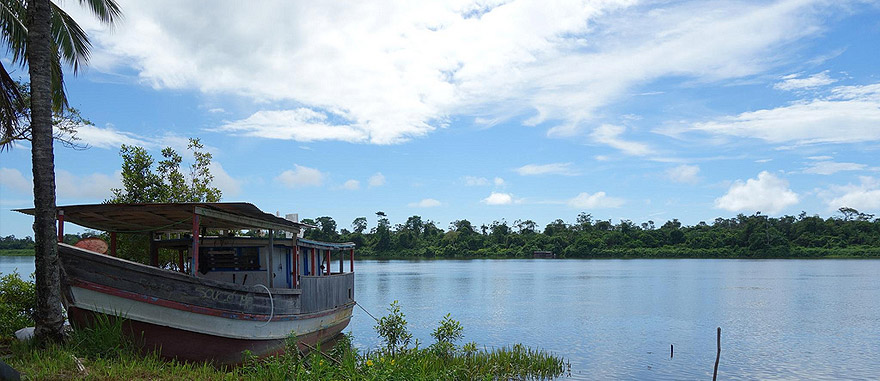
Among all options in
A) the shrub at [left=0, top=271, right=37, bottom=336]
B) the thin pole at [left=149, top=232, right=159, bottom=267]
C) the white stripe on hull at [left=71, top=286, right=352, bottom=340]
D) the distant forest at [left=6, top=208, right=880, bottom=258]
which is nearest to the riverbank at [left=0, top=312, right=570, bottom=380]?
the white stripe on hull at [left=71, top=286, right=352, bottom=340]

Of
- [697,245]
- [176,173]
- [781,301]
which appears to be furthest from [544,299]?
[697,245]

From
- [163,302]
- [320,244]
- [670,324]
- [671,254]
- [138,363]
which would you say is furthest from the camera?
[671,254]

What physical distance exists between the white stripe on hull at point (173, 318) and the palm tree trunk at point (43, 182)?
16.3 inches

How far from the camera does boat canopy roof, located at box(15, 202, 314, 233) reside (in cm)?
1062

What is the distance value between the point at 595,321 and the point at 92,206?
20.2 meters

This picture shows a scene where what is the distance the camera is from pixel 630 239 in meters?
104

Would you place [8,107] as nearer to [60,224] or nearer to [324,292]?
[60,224]

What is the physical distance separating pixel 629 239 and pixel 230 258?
97429mm

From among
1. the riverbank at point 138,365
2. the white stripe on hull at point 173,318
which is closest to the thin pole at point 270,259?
the white stripe on hull at point 173,318

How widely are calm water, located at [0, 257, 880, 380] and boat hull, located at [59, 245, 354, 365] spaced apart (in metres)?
8.24

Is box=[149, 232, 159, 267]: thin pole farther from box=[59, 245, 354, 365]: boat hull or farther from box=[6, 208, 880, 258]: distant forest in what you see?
box=[6, 208, 880, 258]: distant forest

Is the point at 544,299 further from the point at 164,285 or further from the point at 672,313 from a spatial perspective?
the point at 164,285

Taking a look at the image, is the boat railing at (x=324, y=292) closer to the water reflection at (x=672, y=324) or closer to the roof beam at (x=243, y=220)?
the roof beam at (x=243, y=220)

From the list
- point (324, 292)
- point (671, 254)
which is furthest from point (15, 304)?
point (671, 254)
